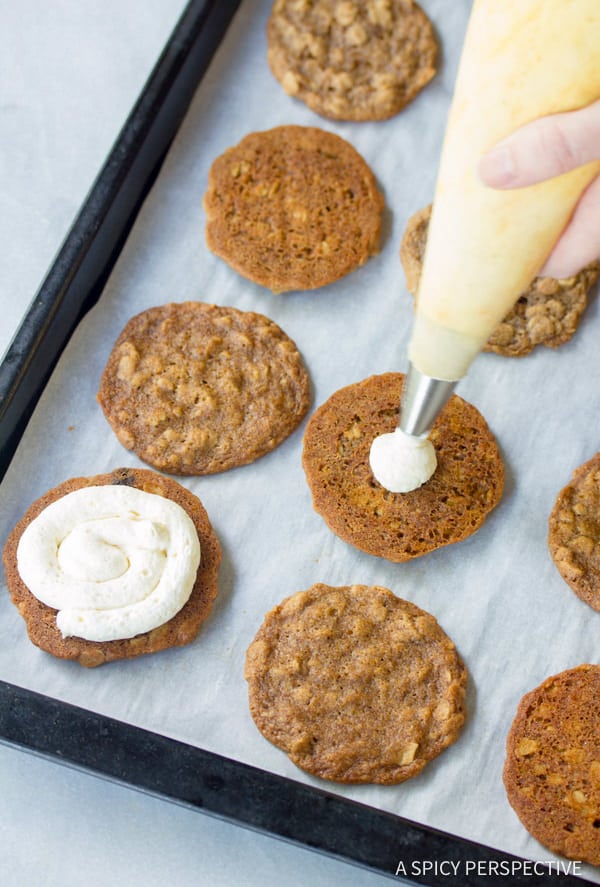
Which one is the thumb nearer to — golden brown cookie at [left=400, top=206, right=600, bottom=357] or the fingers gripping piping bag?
the fingers gripping piping bag

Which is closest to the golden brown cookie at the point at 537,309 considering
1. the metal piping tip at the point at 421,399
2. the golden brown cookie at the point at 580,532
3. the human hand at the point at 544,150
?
the golden brown cookie at the point at 580,532

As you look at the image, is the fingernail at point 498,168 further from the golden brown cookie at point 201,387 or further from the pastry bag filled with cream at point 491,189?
the golden brown cookie at point 201,387

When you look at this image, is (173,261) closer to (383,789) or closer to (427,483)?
(427,483)

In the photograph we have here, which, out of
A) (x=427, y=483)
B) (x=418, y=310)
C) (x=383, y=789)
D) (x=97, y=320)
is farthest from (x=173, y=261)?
(x=383, y=789)

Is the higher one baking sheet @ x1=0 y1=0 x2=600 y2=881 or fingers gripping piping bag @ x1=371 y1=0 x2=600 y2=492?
fingers gripping piping bag @ x1=371 y1=0 x2=600 y2=492

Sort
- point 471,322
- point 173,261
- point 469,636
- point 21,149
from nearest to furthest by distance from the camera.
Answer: point 471,322, point 469,636, point 173,261, point 21,149

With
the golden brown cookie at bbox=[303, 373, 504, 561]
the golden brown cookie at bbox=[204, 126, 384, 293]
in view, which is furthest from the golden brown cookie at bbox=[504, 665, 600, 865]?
the golden brown cookie at bbox=[204, 126, 384, 293]
